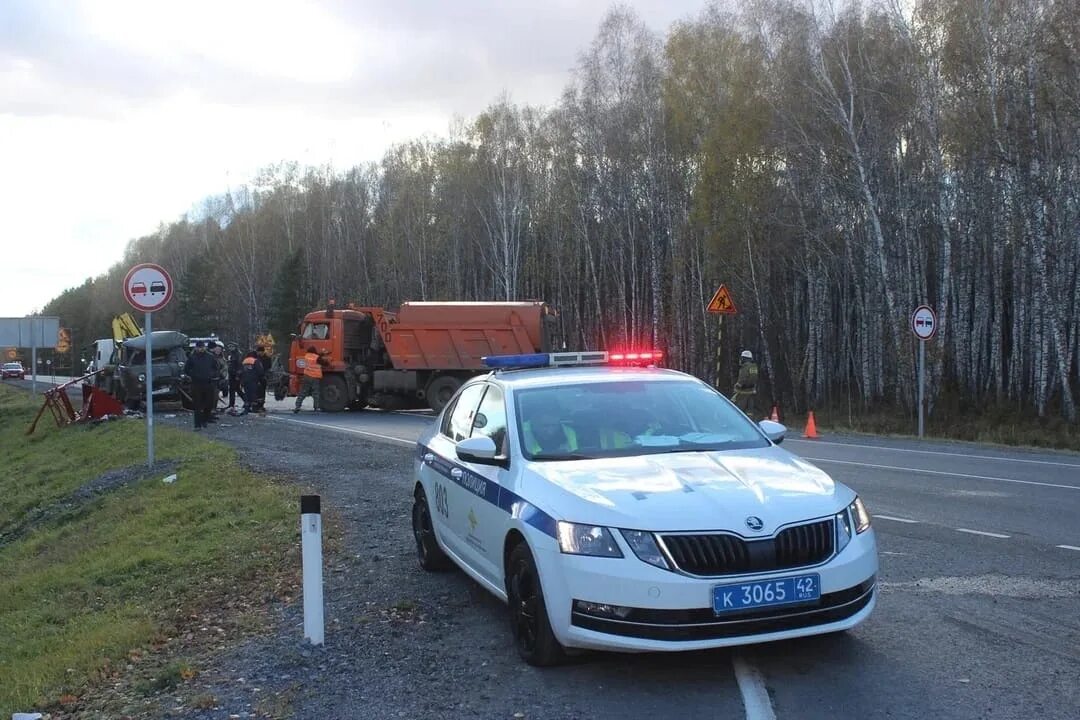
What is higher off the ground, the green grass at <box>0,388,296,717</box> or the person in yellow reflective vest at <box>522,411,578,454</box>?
the person in yellow reflective vest at <box>522,411,578,454</box>

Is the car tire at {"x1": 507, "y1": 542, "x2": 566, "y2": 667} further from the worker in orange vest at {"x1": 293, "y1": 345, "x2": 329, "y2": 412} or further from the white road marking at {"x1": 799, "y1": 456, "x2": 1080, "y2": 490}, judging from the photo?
the worker in orange vest at {"x1": 293, "y1": 345, "x2": 329, "y2": 412}

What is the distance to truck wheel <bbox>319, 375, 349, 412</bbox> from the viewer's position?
88.5ft

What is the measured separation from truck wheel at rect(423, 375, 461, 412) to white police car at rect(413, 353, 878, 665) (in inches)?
783

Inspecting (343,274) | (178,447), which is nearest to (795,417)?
(178,447)

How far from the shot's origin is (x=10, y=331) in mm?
40500

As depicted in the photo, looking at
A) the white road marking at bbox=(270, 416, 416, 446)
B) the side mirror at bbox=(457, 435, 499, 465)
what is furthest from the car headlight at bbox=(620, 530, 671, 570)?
the white road marking at bbox=(270, 416, 416, 446)

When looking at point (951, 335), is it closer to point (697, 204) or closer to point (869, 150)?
point (869, 150)

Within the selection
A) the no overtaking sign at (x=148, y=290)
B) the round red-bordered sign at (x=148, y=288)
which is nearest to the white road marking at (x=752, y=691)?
the no overtaking sign at (x=148, y=290)

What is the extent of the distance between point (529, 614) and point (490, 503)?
79 cm

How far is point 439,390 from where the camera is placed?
26047 mm

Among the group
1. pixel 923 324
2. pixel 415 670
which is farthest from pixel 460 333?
pixel 415 670

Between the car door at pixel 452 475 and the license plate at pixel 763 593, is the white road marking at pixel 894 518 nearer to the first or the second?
the car door at pixel 452 475

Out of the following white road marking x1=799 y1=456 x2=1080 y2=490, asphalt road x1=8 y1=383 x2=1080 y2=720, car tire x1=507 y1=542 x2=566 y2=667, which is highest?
car tire x1=507 y1=542 x2=566 y2=667

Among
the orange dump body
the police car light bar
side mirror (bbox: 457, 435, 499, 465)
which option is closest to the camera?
side mirror (bbox: 457, 435, 499, 465)
